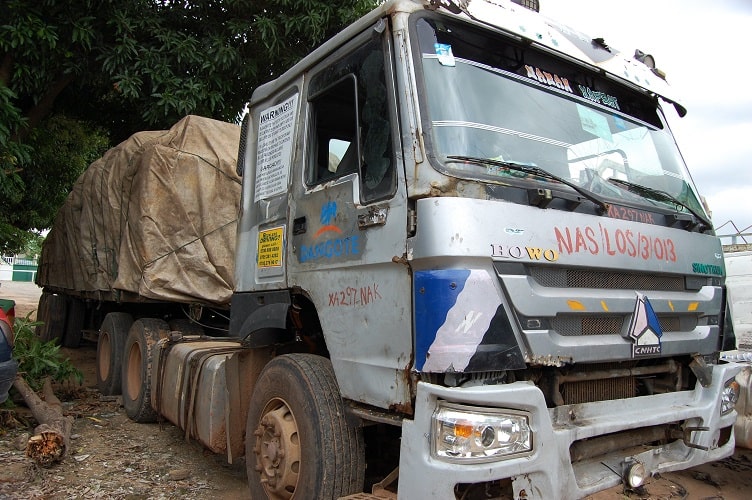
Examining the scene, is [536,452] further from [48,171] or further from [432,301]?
[48,171]

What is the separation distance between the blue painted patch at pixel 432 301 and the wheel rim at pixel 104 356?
5.42 m

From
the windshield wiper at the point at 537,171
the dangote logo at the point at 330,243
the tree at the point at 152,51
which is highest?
the tree at the point at 152,51

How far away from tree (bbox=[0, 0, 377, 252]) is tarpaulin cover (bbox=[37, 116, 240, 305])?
1567 millimetres

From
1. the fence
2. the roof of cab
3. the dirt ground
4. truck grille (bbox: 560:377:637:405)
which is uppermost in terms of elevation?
the fence

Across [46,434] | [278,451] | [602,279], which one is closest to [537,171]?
[602,279]

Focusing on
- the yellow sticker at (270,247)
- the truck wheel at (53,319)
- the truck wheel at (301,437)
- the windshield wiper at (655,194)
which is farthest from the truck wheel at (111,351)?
the windshield wiper at (655,194)

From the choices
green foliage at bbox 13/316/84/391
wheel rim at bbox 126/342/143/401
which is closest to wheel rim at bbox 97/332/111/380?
green foliage at bbox 13/316/84/391

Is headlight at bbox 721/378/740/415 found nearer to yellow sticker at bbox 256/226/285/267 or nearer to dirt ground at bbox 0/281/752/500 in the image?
dirt ground at bbox 0/281/752/500

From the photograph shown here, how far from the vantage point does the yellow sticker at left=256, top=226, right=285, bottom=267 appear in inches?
138

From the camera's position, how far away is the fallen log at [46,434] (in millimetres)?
4168

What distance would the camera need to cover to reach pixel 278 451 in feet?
9.93

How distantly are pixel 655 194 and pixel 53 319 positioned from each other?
9.05 metres

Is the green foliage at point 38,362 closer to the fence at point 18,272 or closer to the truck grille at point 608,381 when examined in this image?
the truck grille at point 608,381

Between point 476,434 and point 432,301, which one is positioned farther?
point 432,301
